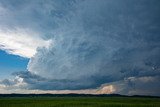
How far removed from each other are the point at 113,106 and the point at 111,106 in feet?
2.39

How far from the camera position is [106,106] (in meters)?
93.3

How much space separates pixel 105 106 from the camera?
9325 cm

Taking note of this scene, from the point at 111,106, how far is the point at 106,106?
1.94 metres

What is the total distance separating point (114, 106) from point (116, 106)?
73 cm

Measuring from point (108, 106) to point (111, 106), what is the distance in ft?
4.02

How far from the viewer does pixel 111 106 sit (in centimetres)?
9381

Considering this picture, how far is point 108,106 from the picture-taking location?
9338 cm

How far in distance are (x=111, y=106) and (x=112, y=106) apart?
36cm

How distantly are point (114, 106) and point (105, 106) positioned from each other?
10.8 feet

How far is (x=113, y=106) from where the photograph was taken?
3693 inches

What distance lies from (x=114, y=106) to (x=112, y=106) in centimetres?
74

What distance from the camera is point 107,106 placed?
9356 centimetres

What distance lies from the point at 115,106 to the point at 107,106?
288cm

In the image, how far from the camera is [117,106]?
94125 millimetres
